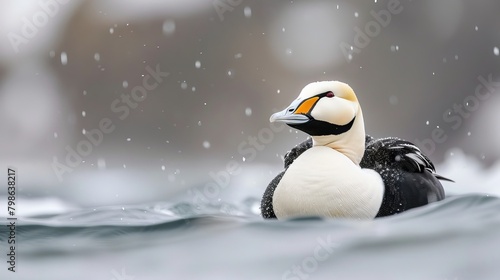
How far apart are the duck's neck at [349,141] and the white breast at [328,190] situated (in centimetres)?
13

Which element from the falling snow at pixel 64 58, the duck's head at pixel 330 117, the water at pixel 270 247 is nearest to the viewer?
the water at pixel 270 247

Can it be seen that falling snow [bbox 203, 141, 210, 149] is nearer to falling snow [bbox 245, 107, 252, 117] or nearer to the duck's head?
falling snow [bbox 245, 107, 252, 117]

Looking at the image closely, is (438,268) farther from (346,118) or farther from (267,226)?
(346,118)

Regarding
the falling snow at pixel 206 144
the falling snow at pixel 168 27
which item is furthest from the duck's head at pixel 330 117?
the falling snow at pixel 168 27

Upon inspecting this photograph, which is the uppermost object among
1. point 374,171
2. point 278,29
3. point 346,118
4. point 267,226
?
point 278,29

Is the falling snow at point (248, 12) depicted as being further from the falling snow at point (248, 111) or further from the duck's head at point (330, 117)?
the duck's head at point (330, 117)

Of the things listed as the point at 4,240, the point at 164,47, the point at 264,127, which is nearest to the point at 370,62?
the point at 264,127

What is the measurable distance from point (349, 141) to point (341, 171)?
22cm

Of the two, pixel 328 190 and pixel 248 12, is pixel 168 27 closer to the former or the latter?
pixel 248 12

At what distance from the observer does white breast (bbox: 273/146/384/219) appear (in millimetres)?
2572

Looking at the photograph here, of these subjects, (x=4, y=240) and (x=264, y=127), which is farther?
(x=264, y=127)

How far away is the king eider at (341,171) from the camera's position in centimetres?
259

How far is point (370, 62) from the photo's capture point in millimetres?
6410

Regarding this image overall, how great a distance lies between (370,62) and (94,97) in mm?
2034
